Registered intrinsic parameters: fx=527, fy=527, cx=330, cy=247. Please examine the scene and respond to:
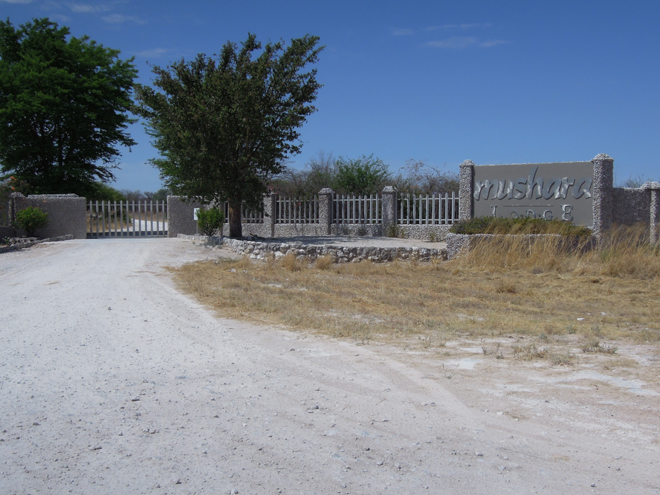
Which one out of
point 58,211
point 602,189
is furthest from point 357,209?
point 58,211

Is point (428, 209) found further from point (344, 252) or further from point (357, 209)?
point (344, 252)

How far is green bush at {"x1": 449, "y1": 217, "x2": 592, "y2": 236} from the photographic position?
15039 millimetres

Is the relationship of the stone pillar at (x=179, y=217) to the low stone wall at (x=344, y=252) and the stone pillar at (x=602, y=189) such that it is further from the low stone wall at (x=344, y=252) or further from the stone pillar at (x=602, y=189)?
the stone pillar at (x=602, y=189)

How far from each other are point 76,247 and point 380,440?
58.6 ft

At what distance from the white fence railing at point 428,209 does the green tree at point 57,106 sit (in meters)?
17.2

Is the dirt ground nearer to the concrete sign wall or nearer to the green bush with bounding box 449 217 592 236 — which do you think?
the green bush with bounding box 449 217 592 236

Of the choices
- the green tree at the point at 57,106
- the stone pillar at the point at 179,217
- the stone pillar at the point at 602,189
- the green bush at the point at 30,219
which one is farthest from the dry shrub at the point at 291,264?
the green tree at the point at 57,106

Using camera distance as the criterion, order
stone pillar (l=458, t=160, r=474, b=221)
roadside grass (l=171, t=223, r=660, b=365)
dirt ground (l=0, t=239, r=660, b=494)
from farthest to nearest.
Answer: stone pillar (l=458, t=160, r=474, b=221)
roadside grass (l=171, t=223, r=660, b=365)
dirt ground (l=0, t=239, r=660, b=494)

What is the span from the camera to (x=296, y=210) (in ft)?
84.5

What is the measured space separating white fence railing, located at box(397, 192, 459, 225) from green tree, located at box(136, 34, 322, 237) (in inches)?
225

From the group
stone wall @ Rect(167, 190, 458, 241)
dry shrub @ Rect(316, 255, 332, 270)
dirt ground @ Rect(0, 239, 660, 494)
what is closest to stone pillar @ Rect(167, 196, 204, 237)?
stone wall @ Rect(167, 190, 458, 241)

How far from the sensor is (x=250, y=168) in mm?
19609

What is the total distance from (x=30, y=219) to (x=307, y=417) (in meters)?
21.8

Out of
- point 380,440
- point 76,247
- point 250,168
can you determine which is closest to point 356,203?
point 250,168
